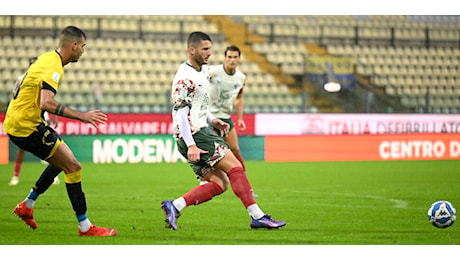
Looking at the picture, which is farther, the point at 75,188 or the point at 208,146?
the point at 208,146

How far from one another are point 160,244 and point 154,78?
19046mm

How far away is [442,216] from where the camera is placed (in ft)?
28.4

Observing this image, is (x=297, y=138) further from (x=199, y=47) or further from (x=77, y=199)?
(x=77, y=199)

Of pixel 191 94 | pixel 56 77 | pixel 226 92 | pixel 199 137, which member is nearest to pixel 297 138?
pixel 226 92

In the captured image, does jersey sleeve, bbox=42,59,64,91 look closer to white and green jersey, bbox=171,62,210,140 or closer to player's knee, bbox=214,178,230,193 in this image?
white and green jersey, bbox=171,62,210,140

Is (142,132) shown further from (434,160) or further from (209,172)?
(209,172)

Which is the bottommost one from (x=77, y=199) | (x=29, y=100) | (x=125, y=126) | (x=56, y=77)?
(x=77, y=199)

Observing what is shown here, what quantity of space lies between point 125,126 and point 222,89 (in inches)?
401

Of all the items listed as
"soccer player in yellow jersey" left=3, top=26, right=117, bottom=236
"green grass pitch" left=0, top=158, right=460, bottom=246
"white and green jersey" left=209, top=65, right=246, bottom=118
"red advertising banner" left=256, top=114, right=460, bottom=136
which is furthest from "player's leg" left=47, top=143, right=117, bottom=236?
"red advertising banner" left=256, top=114, right=460, bottom=136

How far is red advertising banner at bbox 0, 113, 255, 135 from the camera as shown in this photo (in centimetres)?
2216

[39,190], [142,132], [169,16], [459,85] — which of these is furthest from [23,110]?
[459,85]

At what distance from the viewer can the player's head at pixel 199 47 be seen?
27.8 ft

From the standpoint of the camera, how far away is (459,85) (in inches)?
1095

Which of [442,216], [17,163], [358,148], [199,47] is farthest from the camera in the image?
[358,148]
